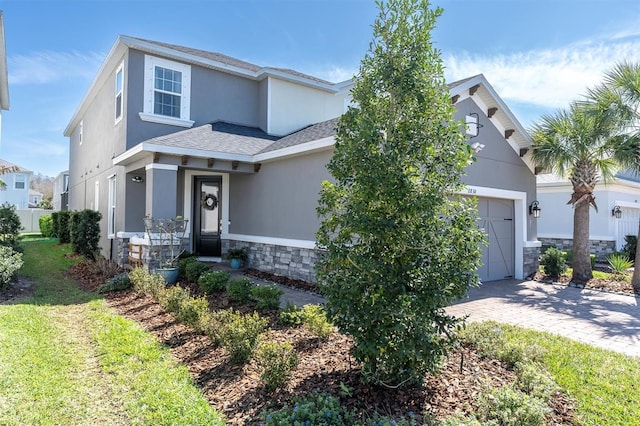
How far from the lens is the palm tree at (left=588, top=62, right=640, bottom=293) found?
966 centimetres

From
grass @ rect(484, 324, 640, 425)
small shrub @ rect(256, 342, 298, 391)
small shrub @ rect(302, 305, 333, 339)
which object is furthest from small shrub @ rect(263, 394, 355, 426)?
grass @ rect(484, 324, 640, 425)

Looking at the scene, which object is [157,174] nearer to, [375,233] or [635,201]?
[375,233]

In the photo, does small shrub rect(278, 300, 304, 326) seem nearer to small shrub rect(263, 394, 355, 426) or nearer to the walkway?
small shrub rect(263, 394, 355, 426)

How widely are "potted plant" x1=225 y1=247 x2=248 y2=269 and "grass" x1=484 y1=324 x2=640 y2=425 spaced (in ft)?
25.9

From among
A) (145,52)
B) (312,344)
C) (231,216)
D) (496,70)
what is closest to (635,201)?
(496,70)

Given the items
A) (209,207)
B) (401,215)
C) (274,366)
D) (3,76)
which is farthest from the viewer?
(3,76)

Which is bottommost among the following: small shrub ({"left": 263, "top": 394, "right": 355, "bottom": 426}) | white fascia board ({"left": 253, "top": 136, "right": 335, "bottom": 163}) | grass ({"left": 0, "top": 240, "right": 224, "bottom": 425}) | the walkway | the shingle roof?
grass ({"left": 0, "top": 240, "right": 224, "bottom": 425})

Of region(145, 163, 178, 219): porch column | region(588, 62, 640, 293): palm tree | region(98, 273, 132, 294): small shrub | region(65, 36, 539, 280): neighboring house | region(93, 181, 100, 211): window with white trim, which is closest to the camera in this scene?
region(98, 273, 132, 294): small shrub

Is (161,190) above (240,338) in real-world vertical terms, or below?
above

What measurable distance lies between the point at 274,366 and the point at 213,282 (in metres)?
4.22

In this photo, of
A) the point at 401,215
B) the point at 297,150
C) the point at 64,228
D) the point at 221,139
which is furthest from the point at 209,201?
the point at 401,215

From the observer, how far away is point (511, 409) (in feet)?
10.2

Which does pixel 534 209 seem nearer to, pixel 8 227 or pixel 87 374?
pixel 87 374

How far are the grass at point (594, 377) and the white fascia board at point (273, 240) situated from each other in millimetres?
4553
